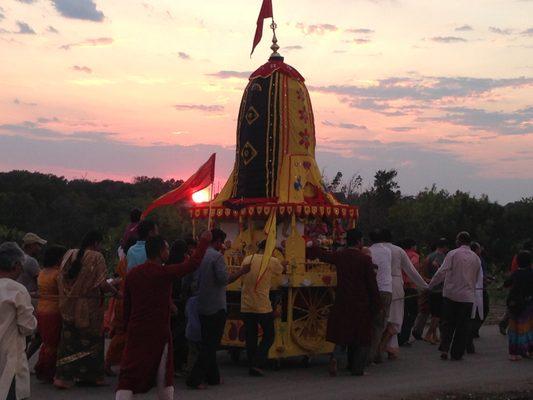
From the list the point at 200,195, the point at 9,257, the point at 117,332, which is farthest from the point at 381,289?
the point at 9,257

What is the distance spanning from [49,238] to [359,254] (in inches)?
1443

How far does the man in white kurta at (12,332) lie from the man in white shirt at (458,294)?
308 inches

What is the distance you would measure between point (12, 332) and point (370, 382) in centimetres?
566

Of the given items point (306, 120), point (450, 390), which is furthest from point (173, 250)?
point (306, 120)

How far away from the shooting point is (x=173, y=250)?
31.9 ft

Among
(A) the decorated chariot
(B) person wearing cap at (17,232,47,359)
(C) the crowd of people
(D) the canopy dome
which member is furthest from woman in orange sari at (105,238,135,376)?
(D) the canopy dome

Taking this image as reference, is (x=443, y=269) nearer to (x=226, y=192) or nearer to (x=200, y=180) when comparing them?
(x=226, y=192)

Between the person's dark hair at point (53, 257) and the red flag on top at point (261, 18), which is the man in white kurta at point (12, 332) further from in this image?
the red flag on top at point (261, 18)

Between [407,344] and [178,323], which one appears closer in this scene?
[178,323]

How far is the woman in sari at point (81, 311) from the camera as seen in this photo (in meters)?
9.66

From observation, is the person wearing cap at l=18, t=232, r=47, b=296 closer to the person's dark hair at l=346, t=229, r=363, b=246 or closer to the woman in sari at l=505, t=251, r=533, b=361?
the person's dark hair at l=346, t=229, r=363, b=246

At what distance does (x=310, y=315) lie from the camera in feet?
38.2

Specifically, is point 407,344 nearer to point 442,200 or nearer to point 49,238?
point 49,238

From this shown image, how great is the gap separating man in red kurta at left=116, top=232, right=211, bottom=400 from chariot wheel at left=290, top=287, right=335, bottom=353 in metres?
Answer: 4.51
